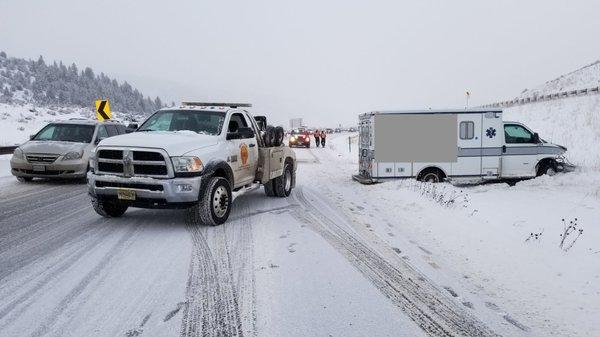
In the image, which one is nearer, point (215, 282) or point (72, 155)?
point (215, 282)

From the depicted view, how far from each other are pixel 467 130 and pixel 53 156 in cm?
1211

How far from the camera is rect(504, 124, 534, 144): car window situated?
45.3 ft

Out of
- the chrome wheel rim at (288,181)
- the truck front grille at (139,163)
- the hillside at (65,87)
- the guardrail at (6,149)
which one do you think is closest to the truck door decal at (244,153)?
the truck front grille at (139,163)

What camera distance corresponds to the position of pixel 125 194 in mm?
6832

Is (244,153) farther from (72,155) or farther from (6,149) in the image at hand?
(6,149)

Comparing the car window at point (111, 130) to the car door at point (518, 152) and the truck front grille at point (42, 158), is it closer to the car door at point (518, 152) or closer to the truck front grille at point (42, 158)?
the truck front grille at point (42, 158)

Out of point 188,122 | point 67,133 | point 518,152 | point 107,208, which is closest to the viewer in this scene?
point 107,208

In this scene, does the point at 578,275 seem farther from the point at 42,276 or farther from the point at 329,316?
the point at 42,276

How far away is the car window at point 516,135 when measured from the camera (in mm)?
13812

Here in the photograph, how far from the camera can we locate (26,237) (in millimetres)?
6488

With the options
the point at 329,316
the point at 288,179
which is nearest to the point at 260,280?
the point at 329,316

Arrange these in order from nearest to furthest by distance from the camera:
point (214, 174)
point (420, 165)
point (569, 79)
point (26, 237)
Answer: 1. point (26, 237)
2. point (214, 174)
3. point (420, 165)
4. point (569, 79)

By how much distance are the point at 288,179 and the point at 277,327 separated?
7.40 meters

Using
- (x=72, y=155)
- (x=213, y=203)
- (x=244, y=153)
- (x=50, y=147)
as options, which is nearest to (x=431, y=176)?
(x=244, y=153)
